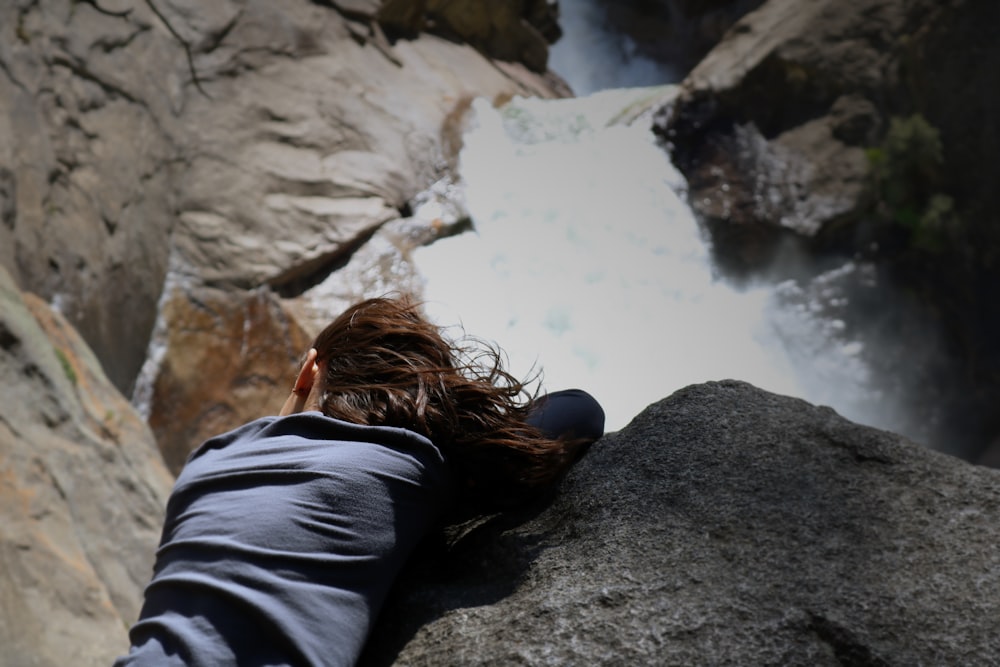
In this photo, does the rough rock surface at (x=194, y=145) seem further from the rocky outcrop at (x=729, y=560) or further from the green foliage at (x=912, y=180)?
the green foliage at (x=912, y=180)

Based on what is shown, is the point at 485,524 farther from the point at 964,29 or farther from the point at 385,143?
the point at 964,29

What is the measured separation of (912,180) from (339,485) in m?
7.53

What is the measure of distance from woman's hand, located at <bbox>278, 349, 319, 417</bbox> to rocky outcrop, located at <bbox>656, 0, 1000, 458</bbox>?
626 centimetres

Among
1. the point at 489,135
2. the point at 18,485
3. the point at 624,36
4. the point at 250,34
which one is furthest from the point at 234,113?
the point at 624,36

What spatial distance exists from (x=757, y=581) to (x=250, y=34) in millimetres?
5775

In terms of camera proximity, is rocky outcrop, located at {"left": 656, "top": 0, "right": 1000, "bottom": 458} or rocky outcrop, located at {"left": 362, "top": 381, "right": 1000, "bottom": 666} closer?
rocky outcrop, located at {"left": 362, "top": 381, "right": 1000, "bottom": 666}

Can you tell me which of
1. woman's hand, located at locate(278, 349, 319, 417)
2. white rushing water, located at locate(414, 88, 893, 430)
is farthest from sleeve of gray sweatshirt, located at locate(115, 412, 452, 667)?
white rushing water, located at locate(414, 88, 893, 430)

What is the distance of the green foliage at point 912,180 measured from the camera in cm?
778

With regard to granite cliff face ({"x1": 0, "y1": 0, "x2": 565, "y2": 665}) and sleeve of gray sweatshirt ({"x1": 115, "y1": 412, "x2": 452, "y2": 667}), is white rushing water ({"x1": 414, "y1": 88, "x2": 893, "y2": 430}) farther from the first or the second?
sleeve of gray sweatshirt ({"x1": 115, "y1": 412, "x2": 452, "y2": 667})

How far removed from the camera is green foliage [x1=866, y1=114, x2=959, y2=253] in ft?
25.5

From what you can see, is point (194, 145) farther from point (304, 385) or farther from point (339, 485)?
point (339, 485)

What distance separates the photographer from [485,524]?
1.71 m

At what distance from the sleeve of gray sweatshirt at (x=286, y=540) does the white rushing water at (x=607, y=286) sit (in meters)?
4.27

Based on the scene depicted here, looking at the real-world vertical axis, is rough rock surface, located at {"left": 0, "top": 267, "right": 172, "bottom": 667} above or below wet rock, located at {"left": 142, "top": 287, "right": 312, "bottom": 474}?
below
